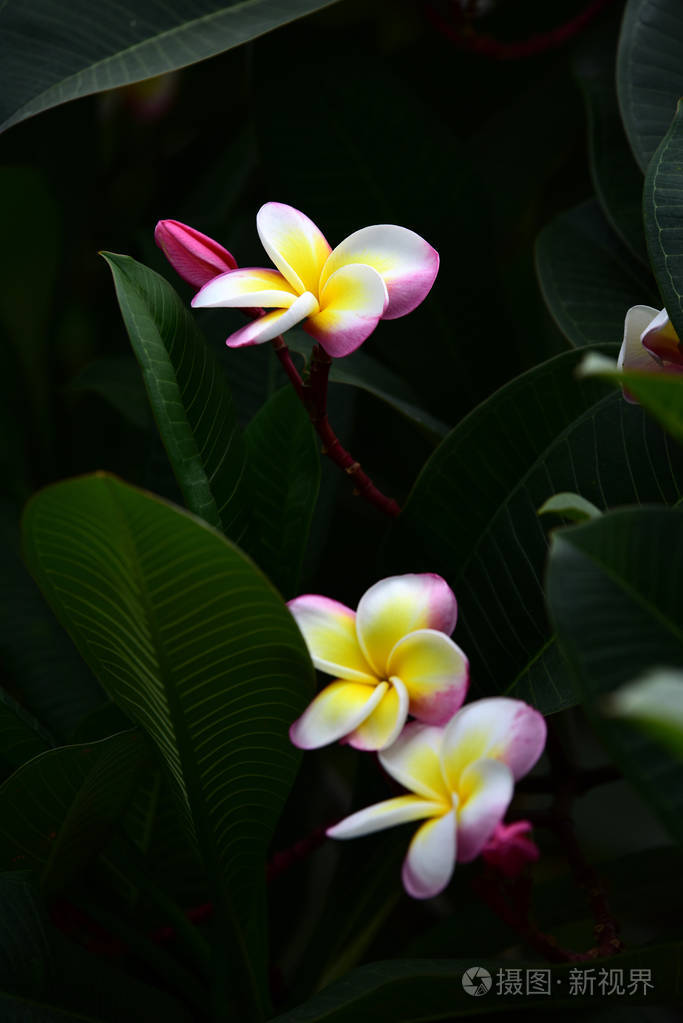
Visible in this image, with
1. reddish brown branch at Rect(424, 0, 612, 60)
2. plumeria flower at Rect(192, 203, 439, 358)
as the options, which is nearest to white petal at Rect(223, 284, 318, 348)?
plumeria flower at Rect(192, 203, 439, 358)

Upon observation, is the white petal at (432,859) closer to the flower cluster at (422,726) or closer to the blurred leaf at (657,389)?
the flower cluster at (422,726)

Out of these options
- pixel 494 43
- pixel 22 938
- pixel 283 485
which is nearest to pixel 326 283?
pixel 283 485

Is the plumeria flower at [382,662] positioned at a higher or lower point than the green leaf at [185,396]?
lower

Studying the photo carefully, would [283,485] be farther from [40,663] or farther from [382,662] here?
[40,663]

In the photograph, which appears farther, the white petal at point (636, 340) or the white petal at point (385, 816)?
the white petal at point (636, 340)

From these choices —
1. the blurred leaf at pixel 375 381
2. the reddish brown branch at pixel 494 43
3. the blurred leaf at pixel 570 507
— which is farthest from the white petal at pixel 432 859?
the reddish brown branch at pixel 494 43

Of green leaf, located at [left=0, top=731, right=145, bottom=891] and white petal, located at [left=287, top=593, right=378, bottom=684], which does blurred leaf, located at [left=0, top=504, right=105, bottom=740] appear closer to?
green leaf, located at [left=0, top=731, right=145, bottom=891]

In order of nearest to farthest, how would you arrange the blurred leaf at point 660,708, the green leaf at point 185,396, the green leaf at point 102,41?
the blurred leaf at point 660,708 < the green leaf at point 185,396 < the green leaf at point 102,41

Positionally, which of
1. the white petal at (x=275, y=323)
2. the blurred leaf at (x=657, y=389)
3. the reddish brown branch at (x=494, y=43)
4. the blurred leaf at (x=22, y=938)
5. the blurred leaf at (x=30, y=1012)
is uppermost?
the reddish brown branch at (x=494, y=43)
